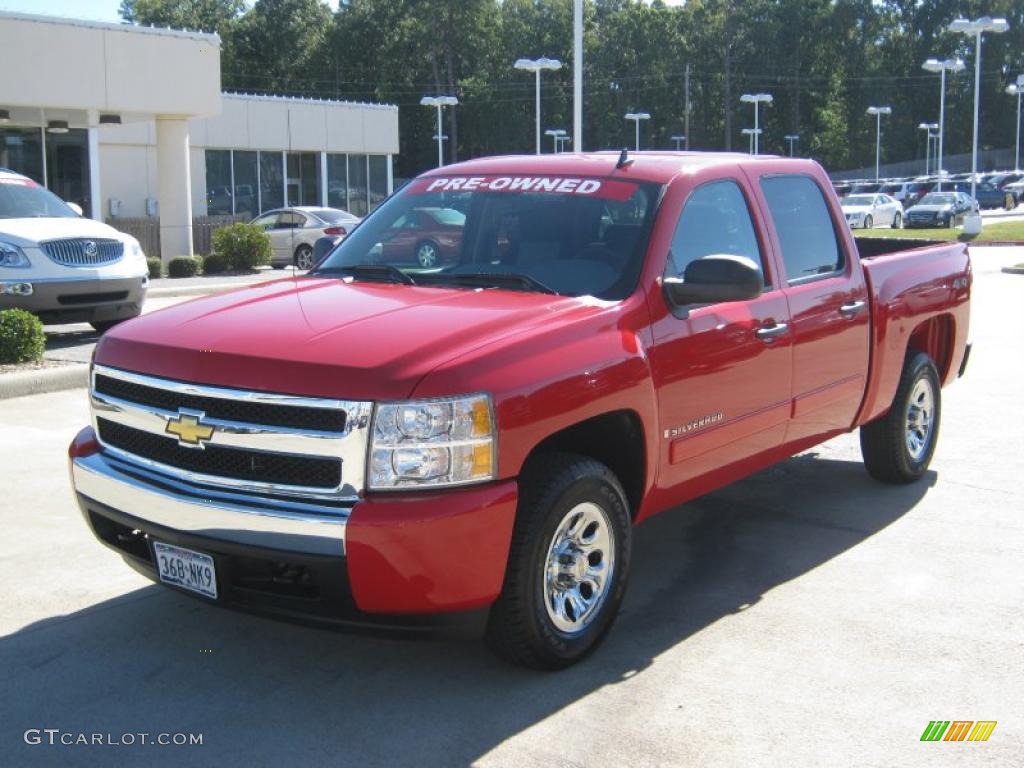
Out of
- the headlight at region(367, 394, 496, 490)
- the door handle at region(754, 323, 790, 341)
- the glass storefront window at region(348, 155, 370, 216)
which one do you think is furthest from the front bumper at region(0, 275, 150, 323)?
the glass storefront window at region(348, 155, 370, 216)

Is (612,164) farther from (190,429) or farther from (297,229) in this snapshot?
(297,229)

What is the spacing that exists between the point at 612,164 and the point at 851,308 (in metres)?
1.59

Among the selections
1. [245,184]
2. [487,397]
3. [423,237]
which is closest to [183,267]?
[245,184]

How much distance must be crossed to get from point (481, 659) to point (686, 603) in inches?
43.2

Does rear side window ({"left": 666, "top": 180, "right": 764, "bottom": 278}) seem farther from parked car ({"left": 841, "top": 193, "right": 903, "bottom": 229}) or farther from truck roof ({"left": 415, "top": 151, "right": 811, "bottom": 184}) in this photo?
parked car ({"left": 841, "top": 193, "right": 903, "bottom": 229})

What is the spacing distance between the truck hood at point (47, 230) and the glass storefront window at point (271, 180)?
26652 mm

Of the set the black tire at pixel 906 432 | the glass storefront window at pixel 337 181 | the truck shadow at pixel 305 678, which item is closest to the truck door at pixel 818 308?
the black tire at pixel 906 432

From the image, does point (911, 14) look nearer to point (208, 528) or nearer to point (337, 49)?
point (337, 49)

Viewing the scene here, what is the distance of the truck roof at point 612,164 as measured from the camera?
5.40m

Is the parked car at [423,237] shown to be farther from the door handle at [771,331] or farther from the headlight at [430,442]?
the headlight at [430,442]

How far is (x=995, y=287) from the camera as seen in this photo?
20406 millimetres

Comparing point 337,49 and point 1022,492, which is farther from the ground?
point 337,49

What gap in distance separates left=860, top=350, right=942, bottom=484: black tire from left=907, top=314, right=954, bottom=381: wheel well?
18cm

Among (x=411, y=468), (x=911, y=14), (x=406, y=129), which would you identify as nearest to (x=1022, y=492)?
(x=411, y=468)
